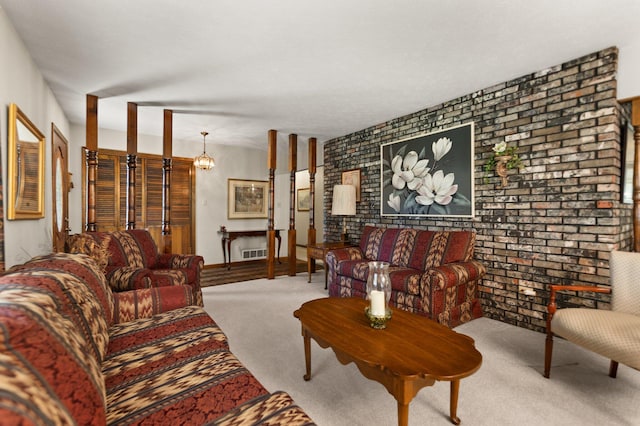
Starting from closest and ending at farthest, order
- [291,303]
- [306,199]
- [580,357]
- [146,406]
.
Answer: [146,406] < [580,357] < [291,303] < [306,199]

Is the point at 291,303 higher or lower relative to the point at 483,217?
lower

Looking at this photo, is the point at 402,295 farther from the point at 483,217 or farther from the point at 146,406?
the point at 146,406

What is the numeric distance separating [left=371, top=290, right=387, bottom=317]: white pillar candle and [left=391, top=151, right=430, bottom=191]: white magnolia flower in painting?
2.48 metres

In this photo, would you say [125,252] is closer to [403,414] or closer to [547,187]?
[403,414]

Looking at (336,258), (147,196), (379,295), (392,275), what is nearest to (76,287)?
(379,295)

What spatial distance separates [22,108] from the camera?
2443mm

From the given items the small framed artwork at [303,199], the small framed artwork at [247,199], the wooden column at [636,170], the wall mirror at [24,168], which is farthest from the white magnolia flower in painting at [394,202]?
the small framed artwork at [303,199]

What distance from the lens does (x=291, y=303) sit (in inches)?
142

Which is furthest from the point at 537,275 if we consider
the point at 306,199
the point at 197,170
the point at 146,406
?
the point at 306,199

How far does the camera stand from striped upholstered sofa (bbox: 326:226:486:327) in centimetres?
272

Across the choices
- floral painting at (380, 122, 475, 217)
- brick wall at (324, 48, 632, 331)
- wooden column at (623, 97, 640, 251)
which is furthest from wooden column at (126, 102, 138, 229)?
wooden column at (623, 97, 640, 251)

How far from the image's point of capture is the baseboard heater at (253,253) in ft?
20.7

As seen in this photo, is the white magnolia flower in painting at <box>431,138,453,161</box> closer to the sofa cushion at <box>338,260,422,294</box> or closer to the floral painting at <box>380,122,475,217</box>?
the floral painting at <box>380,122,475,217</box>

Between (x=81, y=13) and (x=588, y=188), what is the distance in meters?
4.02
